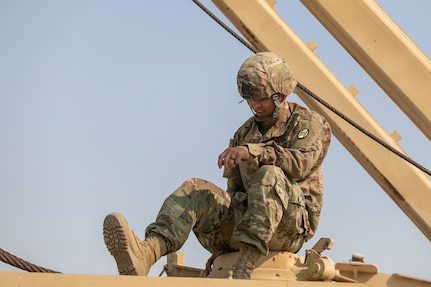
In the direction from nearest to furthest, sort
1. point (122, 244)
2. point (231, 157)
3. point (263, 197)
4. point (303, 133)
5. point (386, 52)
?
point (122, 244), point (231, 157), point (263, 197), point (303, 133), point (386, 52)

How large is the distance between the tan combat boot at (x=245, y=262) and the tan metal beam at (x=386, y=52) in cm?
311

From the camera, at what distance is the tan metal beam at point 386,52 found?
33.0 ft

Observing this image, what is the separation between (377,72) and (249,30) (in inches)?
42.3

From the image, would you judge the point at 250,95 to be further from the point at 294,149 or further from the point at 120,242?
the point at 120,242

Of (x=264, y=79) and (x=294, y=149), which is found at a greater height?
(x=264, y=79)

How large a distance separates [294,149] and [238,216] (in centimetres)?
45

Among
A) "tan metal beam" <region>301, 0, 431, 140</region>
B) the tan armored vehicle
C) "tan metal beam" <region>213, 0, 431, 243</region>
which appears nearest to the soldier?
the tan armored vehicle

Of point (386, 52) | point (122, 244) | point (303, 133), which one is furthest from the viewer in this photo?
point (386, 52)

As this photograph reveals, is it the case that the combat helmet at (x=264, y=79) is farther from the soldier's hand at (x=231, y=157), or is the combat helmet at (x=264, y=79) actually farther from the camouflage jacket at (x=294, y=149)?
the soldier's hand at (x=231, y=157)

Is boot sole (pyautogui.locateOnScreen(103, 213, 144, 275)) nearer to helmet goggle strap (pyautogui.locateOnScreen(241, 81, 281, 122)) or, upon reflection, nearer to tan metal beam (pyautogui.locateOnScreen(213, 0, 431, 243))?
helmet goggle strap (pyautogui.locateOnScreen(241, 81, 281, 122))

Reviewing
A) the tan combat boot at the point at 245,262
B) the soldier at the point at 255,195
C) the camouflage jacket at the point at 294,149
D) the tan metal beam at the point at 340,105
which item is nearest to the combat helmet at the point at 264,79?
the soldier at the point at 255,195

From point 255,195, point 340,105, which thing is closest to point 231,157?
point 255,195

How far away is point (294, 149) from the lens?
7.57m

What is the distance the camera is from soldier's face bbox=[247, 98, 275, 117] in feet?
25.4
